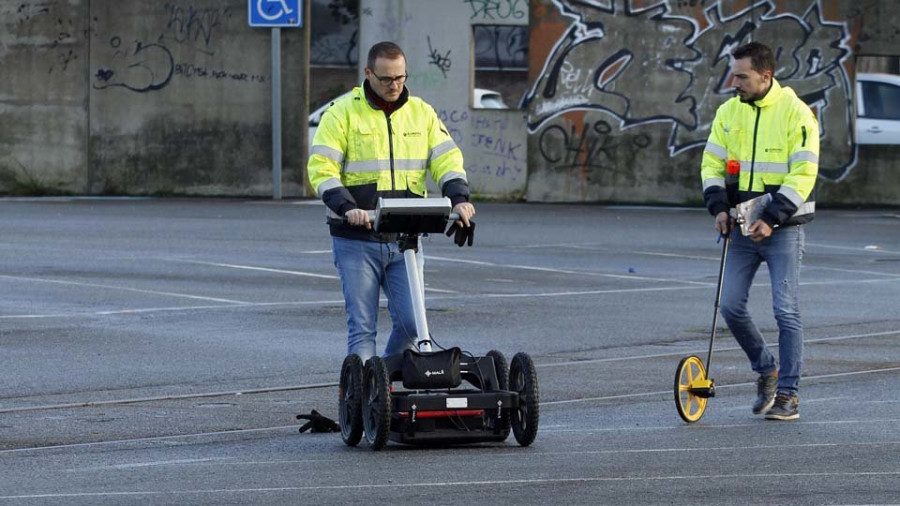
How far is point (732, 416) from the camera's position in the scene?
962 centimetres

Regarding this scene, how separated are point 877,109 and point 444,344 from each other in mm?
18318

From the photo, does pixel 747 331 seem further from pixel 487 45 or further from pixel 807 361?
pixel 487 45

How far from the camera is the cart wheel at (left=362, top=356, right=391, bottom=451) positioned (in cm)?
815

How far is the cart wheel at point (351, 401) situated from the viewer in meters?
8.42

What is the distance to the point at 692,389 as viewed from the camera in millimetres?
9219

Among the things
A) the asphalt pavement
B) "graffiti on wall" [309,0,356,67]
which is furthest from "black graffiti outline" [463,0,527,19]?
"graffiti on wall" [309,0,356,67]

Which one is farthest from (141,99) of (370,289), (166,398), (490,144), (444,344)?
(370,289)

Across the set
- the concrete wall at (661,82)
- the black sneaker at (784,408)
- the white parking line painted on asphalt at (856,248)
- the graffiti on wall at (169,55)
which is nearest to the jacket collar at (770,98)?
the black sneaker at (784,408)

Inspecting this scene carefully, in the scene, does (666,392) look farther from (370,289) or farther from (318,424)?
(370,289)

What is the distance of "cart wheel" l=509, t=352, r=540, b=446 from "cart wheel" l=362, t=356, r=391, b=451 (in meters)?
0.60

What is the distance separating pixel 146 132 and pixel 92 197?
52.2 inches

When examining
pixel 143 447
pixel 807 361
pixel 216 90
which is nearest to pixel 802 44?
pixel 216 90

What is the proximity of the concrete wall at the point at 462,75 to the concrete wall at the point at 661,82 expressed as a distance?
1.62ft

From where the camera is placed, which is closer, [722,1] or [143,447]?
[143,447]
